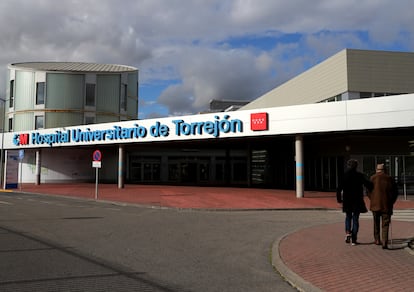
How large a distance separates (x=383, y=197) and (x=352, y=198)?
2.00 ft

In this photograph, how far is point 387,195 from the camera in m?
8.10

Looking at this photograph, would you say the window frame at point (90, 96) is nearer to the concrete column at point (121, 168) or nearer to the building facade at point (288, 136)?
Result: the building facade at point (288, 136)

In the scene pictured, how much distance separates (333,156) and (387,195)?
20.7 metres

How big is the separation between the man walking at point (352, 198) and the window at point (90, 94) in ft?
126

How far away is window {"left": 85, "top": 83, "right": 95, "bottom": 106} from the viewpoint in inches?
1718

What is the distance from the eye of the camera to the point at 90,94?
43.8 meters

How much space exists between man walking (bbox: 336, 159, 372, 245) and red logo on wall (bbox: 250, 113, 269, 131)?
14.3 metres

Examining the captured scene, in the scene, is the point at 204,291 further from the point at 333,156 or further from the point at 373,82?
the point at 373,82

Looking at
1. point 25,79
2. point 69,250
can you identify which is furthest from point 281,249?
point 25,79

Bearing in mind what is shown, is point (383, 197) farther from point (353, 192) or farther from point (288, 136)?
point (288, 136)

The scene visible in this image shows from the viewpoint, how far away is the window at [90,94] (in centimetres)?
4362

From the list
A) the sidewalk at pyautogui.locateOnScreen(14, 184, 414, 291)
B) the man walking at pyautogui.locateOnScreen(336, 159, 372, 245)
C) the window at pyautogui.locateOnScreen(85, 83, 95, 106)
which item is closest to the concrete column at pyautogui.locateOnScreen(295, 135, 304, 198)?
the sidewalk at pyautogui.locateOnScreen(14, 184, 414, 291)

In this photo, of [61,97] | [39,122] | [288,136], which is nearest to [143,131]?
[288,136]

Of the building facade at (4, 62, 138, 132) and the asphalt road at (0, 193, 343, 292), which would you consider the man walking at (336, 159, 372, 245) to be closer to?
the asphalt road at (0, 193, 343, 292)
